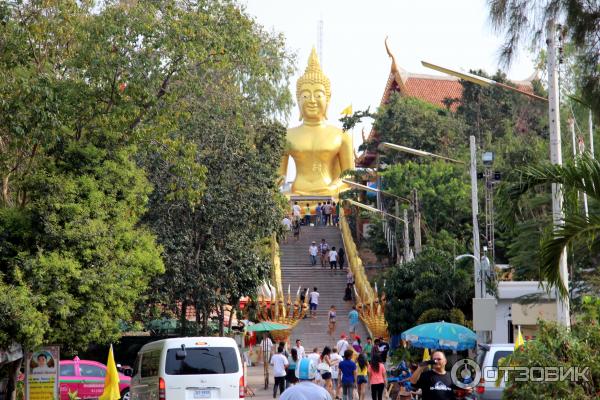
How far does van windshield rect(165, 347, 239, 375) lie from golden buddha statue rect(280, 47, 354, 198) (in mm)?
52012

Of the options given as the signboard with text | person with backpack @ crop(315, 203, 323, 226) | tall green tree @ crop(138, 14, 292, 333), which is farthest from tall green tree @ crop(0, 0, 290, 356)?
person with backpack @ crop(315, 203, 323, 226)

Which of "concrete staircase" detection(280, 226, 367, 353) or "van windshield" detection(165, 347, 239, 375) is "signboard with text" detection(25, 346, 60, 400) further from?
"concrete staircase" detection(280, 226, 367, 353)

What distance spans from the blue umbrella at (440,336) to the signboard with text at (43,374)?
7581 mm

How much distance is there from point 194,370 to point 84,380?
807 cm

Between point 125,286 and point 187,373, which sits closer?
point 187,373

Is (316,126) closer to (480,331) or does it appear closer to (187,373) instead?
(480,331)

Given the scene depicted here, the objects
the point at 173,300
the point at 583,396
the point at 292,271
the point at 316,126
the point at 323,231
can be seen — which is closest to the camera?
the point at 583,396

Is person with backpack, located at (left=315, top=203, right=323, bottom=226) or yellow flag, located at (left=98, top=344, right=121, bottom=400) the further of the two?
person with backpack, located at (left=315, top=203, right=323, bottom=226)

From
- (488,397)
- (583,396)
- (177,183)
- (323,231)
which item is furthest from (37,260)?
(323,231)

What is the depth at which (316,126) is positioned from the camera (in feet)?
243

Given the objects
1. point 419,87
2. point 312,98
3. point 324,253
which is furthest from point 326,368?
point 419,87

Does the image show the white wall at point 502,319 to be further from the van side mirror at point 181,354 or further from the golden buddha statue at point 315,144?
the golden buddha statue at point 315,144

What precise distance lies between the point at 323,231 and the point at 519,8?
4767 cm

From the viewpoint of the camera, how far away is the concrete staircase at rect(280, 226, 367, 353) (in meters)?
44.8
